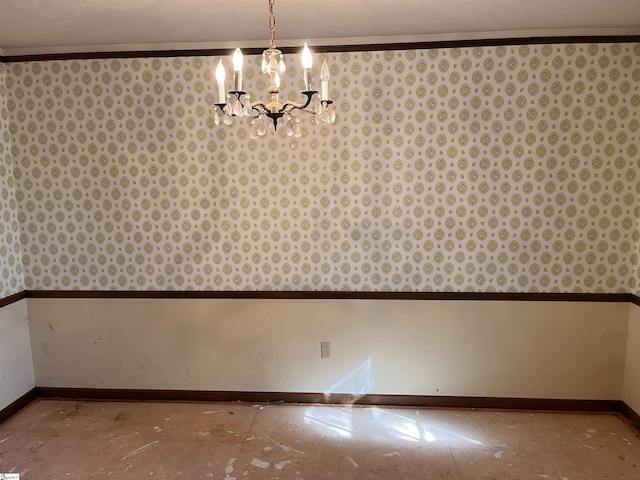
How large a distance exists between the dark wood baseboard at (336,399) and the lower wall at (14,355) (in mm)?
181

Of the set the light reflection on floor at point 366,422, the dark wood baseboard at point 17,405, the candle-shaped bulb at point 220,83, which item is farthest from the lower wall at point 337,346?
the candle-shaped bulb at point 220,83

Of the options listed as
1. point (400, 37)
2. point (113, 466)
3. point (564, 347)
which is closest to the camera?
point (113, 466)

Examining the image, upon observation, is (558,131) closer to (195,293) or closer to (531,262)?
(531,262)

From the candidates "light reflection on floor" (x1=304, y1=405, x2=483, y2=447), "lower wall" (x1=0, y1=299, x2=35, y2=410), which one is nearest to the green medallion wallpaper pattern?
"lower wall" (x1=0, y1=299, x2=35, y2=410)

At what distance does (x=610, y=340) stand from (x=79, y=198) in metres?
3.83

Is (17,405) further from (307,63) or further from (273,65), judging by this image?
(307,63)

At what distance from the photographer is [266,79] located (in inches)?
123

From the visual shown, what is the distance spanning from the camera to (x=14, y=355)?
3344 millimetres

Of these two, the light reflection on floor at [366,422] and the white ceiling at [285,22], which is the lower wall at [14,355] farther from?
the light reflection on floor at [366,422]

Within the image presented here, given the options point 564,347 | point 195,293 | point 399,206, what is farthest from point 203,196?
point 564,347

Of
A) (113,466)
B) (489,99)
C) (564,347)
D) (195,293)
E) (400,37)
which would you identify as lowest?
(113,466)

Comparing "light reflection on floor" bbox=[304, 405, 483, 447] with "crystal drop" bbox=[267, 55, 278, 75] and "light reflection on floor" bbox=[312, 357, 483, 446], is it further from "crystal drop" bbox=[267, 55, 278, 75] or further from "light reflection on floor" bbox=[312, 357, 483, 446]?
"crystal drop" bbox=[267, 55, 278, 75]

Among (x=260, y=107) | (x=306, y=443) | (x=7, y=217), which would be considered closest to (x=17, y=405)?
(x=7, y=217)

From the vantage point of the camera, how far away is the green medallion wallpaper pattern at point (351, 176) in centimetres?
301
